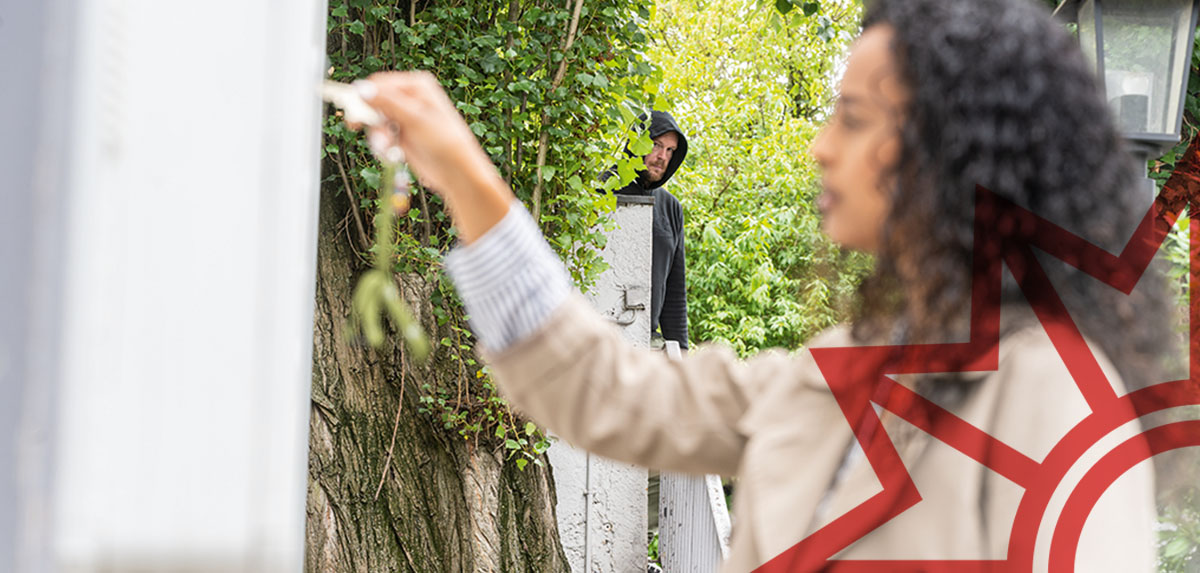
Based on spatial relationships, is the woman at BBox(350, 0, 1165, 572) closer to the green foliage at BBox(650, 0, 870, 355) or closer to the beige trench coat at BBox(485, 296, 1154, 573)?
the beige trench coat at BBox(485, 296, 1154, 573)

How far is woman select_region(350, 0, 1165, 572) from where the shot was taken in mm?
870

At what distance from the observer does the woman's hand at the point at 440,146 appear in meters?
0.89

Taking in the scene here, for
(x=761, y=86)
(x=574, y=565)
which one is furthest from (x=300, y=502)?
(x=761, y=86)

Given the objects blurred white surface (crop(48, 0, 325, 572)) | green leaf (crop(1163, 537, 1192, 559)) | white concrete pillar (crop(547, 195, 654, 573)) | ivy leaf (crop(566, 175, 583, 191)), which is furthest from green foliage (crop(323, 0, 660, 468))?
blurred white surface (crop(48, 0, 325, 572))

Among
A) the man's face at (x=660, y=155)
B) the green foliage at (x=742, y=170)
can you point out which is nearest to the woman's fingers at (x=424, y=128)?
the man's face at (x=660, y=155)

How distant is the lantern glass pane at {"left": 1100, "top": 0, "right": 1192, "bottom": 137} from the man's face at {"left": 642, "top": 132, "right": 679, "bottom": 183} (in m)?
2.72

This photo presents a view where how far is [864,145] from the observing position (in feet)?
3.31

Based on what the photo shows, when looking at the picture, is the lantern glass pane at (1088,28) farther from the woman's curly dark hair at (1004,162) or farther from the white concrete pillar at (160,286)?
the white concrete pillar at (160,286)

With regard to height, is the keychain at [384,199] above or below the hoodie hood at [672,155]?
below

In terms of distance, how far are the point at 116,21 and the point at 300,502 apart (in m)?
0.30

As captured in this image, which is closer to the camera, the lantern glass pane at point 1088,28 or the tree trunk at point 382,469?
the lantern glass pane at point 1088,28

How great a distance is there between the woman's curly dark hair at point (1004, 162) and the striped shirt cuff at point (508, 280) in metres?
0.35

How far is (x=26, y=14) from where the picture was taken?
0.53 meters

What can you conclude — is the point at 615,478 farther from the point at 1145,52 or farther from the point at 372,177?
the point at 1145,52
